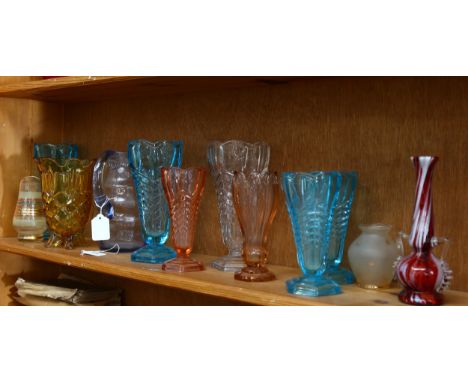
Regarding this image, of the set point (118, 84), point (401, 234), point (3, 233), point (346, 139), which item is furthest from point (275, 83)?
point (3, 233)

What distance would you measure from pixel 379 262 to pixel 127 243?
27.3 inches

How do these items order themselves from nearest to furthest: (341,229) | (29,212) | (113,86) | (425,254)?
(425,254) < (341,229) < (113,86) < (29,212)

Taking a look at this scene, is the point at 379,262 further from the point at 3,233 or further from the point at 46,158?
the point at 3,233

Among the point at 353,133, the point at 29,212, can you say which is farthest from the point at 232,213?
the point at 29,212

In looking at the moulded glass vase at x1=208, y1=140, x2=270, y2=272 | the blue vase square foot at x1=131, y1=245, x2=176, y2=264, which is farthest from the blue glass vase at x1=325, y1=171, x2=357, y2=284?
the blue vase square foot at x1=131, y1=245, x2=176, y2=264

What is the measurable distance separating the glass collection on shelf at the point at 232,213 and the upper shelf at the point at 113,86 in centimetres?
14

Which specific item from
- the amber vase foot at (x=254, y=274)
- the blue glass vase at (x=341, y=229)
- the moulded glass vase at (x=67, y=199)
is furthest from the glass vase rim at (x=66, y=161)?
the blue glass vase at (x=341, y=229)

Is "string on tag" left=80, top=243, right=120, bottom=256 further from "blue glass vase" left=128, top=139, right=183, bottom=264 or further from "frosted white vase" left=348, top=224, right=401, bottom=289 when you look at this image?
"frosted white vase" left=348, top=224, right=401, bottom=289

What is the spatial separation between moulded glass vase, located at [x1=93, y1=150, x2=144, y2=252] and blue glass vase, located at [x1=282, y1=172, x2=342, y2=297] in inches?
22.1

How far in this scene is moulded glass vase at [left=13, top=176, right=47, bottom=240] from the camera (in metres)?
1.75

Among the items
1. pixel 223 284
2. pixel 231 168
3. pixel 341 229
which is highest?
pixel 231 168

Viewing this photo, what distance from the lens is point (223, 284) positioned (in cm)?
121

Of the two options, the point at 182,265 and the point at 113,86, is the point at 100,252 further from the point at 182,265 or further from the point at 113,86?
the point at 113,86

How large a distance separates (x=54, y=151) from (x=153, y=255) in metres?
0.57
